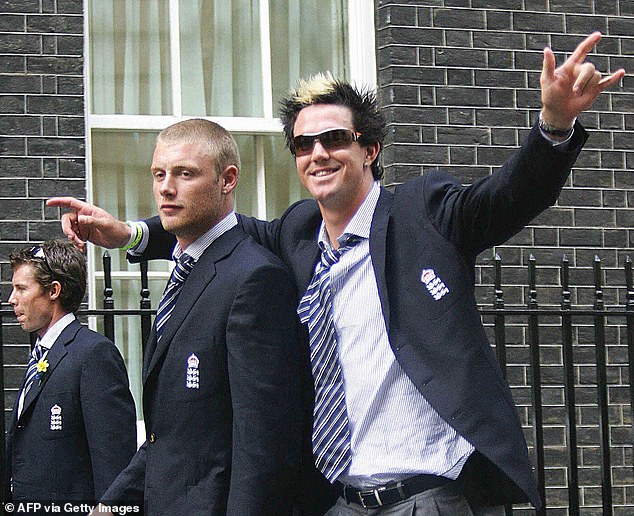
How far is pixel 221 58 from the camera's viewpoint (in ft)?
24.2

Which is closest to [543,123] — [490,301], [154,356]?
[154,356]

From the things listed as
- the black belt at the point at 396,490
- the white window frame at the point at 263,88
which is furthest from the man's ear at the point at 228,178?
the white window frame at the point at 263,88

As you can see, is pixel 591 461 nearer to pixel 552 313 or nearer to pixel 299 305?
pixel 552 313

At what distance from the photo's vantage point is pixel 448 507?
136 inches

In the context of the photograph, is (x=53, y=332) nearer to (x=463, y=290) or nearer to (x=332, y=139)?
(x=332, y=139)

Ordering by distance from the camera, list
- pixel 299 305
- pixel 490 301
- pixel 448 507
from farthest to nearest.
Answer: pixel 490 301
pixel 299 305
pixel 448 507

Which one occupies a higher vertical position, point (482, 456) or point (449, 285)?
point (449, 285)

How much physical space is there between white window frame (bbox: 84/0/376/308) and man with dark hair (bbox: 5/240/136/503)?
1680mm

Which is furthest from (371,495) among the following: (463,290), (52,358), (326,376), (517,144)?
(517,144)

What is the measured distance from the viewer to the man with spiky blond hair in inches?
134

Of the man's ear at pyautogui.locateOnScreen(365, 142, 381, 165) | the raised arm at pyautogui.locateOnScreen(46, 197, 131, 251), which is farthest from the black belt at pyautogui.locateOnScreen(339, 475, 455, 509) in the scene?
the raised arm at pyautogui.locateOnScreen(46, 197, 131, 251)

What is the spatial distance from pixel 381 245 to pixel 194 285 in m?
0.62

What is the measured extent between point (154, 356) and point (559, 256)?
14.0 feet

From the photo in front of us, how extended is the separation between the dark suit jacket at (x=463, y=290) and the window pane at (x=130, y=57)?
3729 mm
